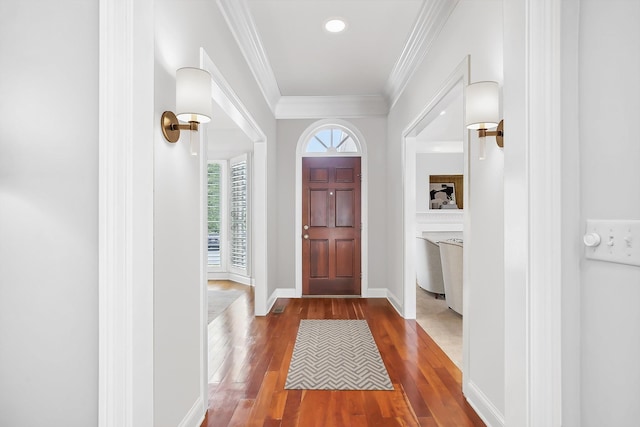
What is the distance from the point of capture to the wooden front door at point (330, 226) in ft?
16.3

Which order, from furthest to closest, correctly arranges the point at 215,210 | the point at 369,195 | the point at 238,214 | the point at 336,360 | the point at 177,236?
the point at 215,210 → the point at 238,214 → the point at 369,195 → the point at 336,360 → the point at 177,236

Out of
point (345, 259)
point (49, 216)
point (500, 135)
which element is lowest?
point (345, 259)

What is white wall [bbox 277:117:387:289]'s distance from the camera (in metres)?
4.94

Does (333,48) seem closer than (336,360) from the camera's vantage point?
No

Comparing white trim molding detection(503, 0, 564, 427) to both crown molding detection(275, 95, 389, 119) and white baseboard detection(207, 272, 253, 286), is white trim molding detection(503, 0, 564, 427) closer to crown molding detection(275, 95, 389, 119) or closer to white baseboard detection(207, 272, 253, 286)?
crown molding detection(275, 95, 389, 119)

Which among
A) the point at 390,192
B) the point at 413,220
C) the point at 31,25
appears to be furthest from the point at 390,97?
the point at 31,25

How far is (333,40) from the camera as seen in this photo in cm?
317

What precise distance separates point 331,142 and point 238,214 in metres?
2.32

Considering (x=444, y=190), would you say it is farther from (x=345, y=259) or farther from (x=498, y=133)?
(x=498, y=133)

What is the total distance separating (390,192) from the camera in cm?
464

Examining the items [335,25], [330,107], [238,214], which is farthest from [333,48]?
[238,214]

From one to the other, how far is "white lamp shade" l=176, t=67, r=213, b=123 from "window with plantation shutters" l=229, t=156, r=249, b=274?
14.8 feet

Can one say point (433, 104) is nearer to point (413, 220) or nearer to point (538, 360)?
point (413, 220)

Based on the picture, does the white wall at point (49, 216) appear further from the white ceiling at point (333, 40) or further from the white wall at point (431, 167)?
the white wall at point (431, 167)
